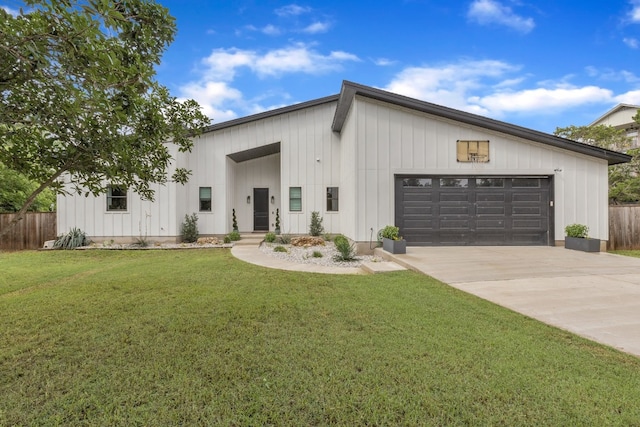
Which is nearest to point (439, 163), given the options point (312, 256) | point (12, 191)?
point (312, 256)

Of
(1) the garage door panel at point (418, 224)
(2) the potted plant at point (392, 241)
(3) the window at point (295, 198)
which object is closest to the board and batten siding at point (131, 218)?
(3) the window at point (295, 198)

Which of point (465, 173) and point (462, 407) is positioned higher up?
point (465, 173)

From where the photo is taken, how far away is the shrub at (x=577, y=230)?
29.6 feet

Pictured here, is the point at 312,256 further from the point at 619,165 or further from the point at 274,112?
the point at 619,165

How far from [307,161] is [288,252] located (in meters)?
4.79

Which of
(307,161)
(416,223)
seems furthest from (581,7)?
(307,161)

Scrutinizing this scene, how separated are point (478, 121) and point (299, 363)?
9.59m

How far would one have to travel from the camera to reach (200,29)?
826 centimetres

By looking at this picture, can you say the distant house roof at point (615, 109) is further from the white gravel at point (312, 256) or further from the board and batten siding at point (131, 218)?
the board and batten siding at point (131, 218)

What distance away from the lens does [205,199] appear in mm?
12664

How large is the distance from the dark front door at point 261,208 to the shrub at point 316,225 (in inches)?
103

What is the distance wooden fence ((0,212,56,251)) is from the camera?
1152 cm

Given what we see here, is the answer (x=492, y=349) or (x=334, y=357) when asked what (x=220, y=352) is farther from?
(x=492, y=349)

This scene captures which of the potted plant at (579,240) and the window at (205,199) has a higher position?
the window at (205,199)
